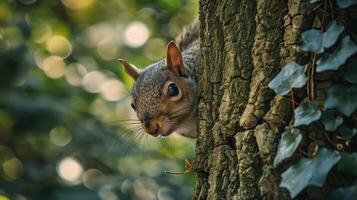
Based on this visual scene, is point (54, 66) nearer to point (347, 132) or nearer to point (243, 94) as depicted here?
point (243, 94)

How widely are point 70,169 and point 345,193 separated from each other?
7.36 feet

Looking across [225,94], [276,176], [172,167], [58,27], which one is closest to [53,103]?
[172,167]

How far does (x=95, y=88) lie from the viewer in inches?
148

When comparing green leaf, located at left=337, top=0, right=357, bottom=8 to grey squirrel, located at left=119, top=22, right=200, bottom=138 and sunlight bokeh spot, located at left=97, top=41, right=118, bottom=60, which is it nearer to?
grey squirrel, located at left=119, top=22, right=200, bottom=138

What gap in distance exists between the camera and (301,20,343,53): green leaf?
128 cm

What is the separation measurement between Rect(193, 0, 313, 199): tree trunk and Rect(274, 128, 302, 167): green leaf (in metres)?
0.06

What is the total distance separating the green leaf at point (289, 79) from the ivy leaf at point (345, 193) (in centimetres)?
20

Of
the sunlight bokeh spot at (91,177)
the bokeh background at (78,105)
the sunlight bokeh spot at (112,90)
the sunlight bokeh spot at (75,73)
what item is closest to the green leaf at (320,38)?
the bokeh background at (78,105)

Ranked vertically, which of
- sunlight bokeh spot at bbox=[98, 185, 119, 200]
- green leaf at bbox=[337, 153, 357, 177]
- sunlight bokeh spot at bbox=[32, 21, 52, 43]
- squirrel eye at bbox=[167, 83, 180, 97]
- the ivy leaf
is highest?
sunlight bokeh spot at bbox=[32, 21, 52, 43]

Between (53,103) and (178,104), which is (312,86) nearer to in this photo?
(178,104)

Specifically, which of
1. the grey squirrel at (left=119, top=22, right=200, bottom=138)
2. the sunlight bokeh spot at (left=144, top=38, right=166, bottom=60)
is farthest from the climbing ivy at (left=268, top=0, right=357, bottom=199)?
the sunlight bokeh spot at (left=144, top=38, right=166, bottom=60)

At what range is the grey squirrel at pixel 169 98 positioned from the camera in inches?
84.5

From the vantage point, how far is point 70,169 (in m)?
3.34

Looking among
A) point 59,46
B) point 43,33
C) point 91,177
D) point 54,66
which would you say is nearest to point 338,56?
point 91,177
